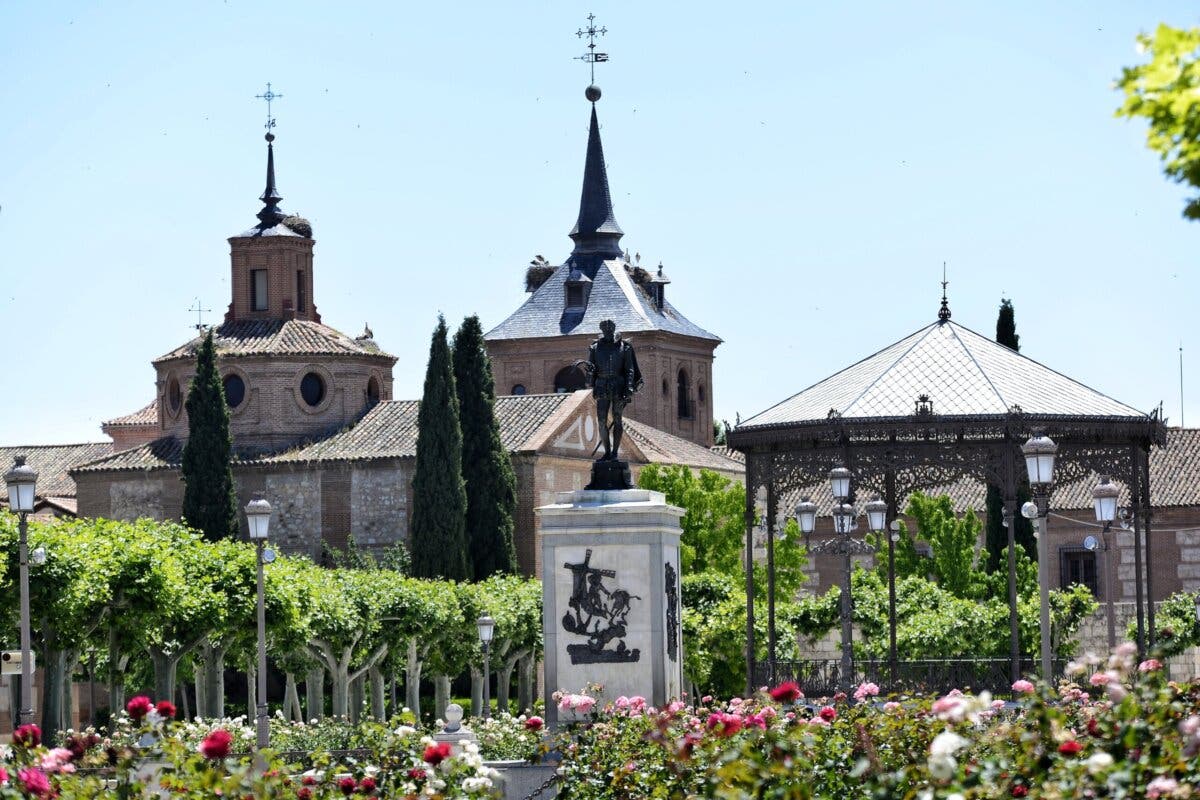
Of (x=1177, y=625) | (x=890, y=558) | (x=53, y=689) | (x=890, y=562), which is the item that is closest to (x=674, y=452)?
(x=1177, y=625)

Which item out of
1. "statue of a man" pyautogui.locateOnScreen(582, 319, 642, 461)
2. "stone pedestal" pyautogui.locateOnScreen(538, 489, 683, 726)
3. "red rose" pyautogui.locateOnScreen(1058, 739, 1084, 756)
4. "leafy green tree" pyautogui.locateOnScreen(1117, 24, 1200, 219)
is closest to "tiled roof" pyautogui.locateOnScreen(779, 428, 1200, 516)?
"statue of a man" pyautogui.locateOnScreen(582, 319, 642, 461)

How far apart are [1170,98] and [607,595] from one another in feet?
42.1

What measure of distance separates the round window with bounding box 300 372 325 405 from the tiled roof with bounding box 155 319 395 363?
0.70 meters

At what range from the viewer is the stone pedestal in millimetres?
19969

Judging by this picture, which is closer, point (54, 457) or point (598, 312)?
point (54, 457)

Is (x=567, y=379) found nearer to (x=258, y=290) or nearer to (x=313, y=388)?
(x=258, y=290)

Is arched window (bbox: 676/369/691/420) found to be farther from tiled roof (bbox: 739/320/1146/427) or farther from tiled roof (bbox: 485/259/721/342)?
tiled roof (bbox: 739/320/1146/427)

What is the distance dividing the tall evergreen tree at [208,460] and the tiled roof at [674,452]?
15.4m

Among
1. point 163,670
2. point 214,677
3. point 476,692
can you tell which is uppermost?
point 163,670

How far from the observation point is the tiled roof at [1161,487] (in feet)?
213

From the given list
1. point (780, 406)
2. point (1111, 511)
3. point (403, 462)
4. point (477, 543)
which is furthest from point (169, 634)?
point (403, 462)

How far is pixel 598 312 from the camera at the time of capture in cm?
8612

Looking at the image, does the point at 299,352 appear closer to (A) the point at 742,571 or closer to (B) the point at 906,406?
(A) the point at 742,571

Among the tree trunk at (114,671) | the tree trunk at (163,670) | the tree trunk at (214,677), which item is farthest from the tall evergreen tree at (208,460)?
the tree trunk at (163,670)
